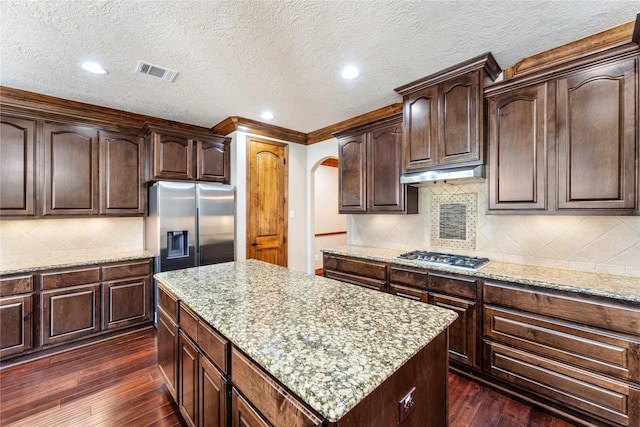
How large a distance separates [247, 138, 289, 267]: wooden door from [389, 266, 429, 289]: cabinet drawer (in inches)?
78.7

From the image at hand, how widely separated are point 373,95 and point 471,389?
2.90 meters

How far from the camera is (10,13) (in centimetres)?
Result: 171

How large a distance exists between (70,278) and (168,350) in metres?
1.79

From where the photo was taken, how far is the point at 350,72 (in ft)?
8.17

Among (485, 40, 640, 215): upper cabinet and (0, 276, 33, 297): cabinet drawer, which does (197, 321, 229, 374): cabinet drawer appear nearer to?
(485, 40, 640, 215): upper cabinet

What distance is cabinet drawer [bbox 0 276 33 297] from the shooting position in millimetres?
2531

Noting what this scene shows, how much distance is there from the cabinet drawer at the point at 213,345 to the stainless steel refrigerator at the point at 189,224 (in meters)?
2.20

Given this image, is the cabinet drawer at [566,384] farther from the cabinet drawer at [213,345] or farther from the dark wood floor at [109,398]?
the cabinet drawer at [213,345]

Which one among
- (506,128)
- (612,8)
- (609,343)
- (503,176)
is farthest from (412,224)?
(612,8)

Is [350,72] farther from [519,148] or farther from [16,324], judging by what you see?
[16,324]

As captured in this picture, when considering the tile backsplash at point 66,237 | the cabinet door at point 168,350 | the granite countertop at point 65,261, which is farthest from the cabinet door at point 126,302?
the cabinet door at point 168,350

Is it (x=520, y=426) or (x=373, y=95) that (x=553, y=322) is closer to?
(x=520, y=426)

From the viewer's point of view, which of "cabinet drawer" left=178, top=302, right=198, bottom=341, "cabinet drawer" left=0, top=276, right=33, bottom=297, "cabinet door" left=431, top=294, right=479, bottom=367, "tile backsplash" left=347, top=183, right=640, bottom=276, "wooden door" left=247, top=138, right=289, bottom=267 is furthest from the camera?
"wooden door" left=247, top=138, right=289, bottom=267

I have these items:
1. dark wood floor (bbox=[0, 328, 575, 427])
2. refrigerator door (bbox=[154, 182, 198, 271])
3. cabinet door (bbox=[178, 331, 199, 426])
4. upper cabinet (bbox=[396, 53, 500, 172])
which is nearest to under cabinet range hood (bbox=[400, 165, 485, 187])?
upper cabinet (bbox=[396, 53, 500, 172])
